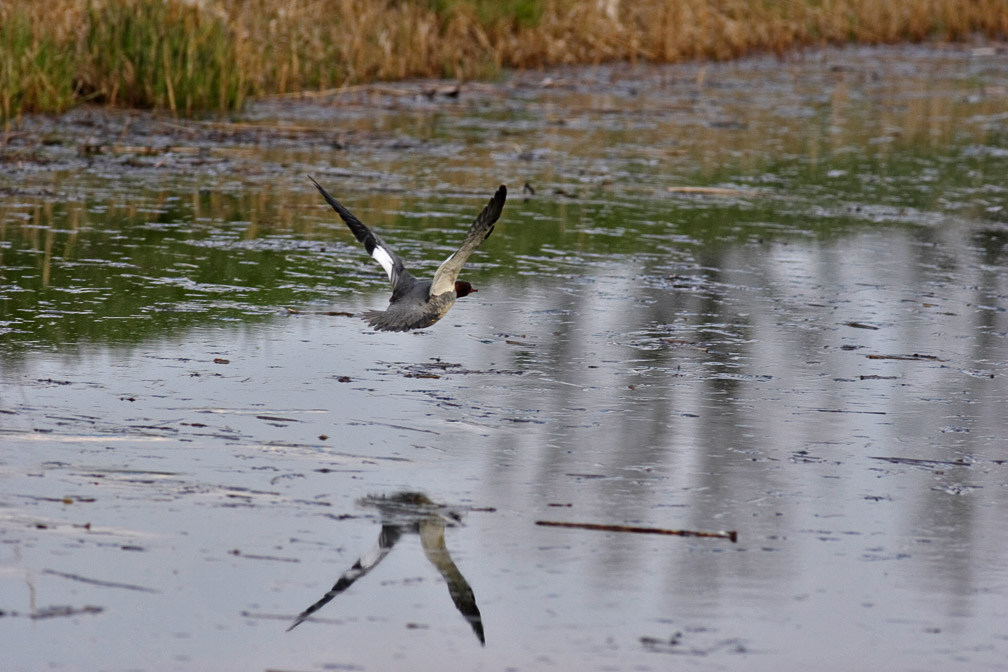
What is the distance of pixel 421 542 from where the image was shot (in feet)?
14.9

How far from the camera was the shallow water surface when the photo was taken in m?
4.02

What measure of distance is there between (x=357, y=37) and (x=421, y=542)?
43.4 feet

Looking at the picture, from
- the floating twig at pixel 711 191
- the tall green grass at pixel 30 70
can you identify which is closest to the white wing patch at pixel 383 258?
the floating twig at pixel 711 191

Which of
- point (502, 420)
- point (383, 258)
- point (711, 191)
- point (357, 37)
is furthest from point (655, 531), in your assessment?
point (357, 37)

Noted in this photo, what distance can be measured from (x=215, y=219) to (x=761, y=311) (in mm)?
3870

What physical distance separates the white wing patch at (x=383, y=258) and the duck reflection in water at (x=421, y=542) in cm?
200

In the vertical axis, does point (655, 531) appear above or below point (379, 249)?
below

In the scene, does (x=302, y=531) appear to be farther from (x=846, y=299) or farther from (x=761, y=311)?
(x=846, y=299)

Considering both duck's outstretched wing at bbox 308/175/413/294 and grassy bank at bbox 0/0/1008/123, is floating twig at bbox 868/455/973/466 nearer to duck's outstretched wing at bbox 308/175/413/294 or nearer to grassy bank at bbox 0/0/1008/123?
duck's outstretched wing at bbox 308/175/413/294

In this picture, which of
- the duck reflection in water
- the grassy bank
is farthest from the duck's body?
the grassy bank

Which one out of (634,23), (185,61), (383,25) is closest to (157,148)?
(185,61)

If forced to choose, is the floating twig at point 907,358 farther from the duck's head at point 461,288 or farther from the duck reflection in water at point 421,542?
the duck reflection in water at point 421,542

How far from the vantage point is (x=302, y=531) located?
455 cm

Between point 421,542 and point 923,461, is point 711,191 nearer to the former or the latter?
point 923,461
